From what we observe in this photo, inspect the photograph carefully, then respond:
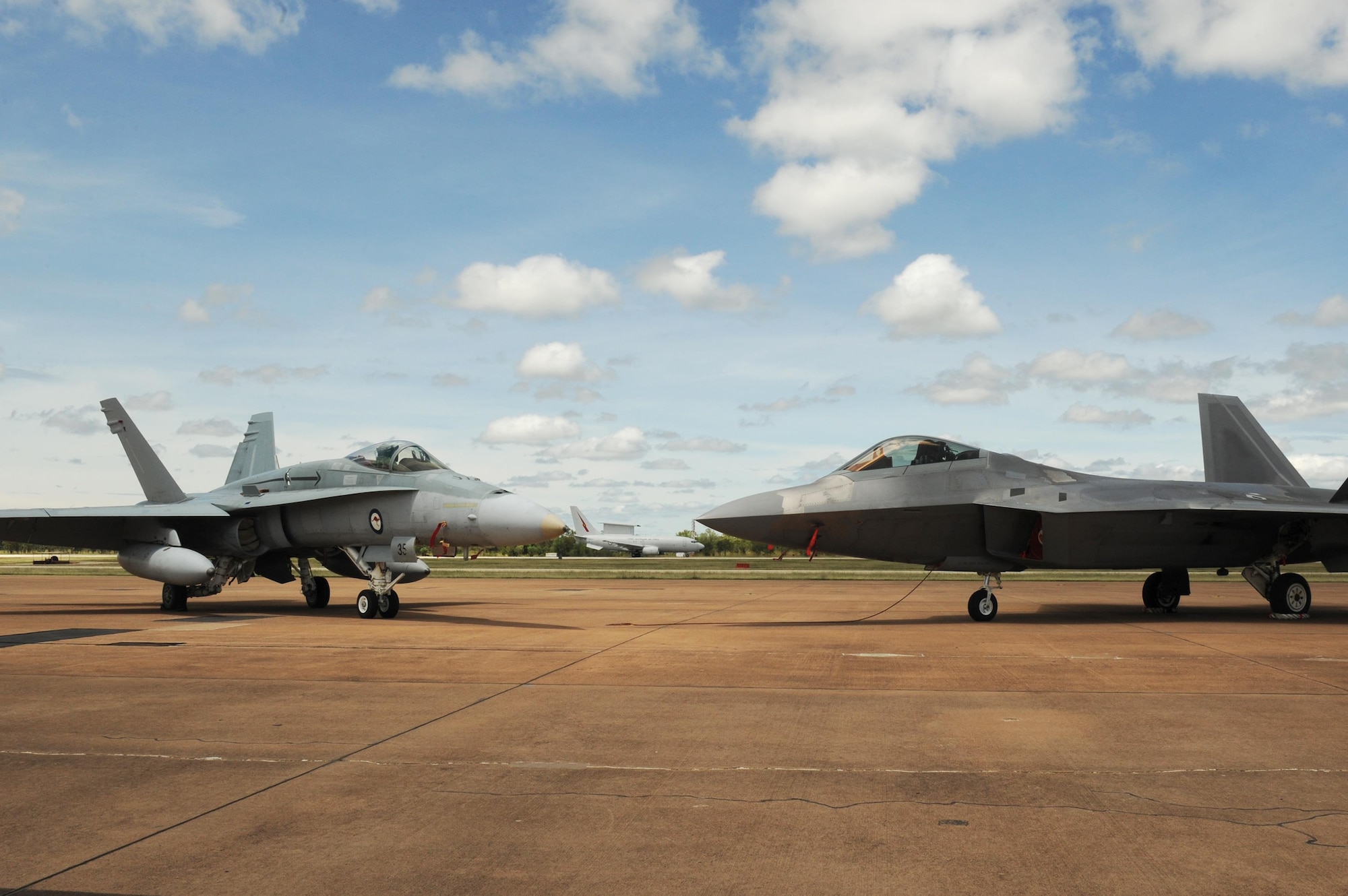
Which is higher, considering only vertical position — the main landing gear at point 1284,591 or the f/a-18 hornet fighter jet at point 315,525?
the f/a-18 hornet fighter jet at point 315,525

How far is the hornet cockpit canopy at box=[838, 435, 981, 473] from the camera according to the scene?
15555 millimetres

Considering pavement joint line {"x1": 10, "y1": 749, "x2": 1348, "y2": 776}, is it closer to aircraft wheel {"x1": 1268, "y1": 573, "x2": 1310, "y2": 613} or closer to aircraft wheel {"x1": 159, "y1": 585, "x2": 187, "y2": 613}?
aircraft wheel {"x1": 1268, "y1": 573, "x2": 1310, "y2": 613}

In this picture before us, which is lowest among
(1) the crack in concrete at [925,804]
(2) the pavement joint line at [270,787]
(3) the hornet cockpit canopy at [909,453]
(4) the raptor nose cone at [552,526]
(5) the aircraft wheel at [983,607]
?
(1) the crack in concrete at [925,804]

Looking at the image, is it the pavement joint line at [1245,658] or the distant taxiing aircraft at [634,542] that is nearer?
the pavement joint line at [1245,658]

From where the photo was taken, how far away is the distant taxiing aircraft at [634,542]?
74312 mm

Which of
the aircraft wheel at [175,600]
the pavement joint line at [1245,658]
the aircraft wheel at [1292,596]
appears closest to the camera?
the pavement joint line at [1245,658]

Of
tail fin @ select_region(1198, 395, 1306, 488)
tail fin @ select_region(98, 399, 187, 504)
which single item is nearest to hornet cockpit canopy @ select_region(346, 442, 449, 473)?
tail fin @ select_region(98, 399, 187, 504)

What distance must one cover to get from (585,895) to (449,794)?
4.98 feet

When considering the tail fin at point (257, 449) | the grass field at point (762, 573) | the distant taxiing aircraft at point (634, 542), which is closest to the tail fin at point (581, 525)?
the distant taxiing aircraft at point (634, 542)

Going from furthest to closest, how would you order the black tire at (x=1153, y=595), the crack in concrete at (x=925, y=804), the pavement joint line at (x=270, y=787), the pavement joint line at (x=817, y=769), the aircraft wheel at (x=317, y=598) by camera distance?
the aircraft wheel at (x=317, y=598) → the black tire at (x=1153, y=595) → the pavement joint line at (x=817, y=769) → the crack in concrete at (x=925, y=804) → the pavement joint line at (x=270, y=787)

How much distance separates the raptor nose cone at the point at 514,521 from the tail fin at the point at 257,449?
9.93 meters

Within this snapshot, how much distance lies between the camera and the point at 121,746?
590cm

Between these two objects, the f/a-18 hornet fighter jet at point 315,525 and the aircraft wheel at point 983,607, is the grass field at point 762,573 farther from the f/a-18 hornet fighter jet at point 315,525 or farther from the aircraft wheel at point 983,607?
the aircraft wheel at point 983,607

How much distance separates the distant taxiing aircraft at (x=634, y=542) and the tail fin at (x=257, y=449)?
51.0m
